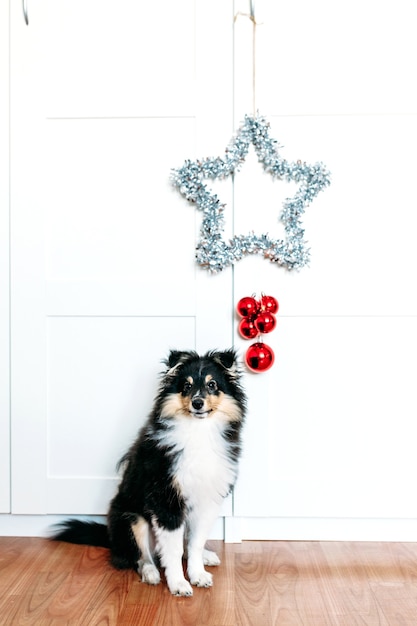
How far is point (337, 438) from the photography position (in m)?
2.37

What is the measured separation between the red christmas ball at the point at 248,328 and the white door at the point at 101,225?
3.2 inches

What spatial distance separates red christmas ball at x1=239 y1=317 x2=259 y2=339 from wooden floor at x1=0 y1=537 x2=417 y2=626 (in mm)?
784

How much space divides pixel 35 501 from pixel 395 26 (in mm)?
2244

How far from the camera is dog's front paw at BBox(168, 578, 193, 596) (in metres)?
1.85

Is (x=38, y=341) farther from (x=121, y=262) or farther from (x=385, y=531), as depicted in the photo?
(x=385, y=531)

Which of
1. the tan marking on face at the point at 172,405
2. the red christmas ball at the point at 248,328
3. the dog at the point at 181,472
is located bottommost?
the dog at the point at 181,472

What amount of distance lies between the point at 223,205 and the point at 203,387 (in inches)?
28.9

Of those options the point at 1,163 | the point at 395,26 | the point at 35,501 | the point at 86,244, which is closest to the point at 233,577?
the point at 35,501

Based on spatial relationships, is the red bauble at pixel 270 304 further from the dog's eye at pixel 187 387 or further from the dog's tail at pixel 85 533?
the dog's tail at pixel 85 533

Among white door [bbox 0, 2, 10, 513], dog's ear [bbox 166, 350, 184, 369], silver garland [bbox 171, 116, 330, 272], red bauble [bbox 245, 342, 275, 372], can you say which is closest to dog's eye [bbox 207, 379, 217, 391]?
dog's ear [bbox 166, 350, 184, 369]

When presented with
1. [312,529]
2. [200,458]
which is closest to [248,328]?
[200,458]

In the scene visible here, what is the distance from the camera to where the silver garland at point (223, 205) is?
2307mm

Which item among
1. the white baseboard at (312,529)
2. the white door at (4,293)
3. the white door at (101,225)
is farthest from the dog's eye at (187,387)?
the white door at (4,293)

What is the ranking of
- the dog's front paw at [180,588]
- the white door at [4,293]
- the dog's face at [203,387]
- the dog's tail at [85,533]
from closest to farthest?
the dog's front paw at [180,588] → the dog's face at [203,387] → the dog's tail at [85,533] → the white door at [4,293]
